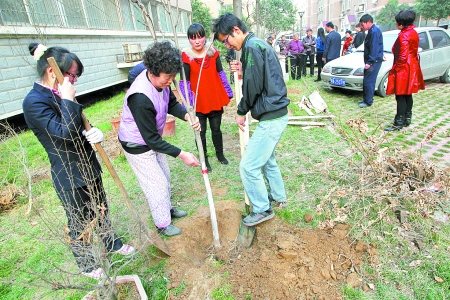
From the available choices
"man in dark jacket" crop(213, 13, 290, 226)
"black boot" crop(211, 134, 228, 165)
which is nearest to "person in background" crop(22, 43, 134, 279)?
"man in dark jacket" crop(213, 13, 290, 226)

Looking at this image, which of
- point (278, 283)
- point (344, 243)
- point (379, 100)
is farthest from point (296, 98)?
point (278, 283)

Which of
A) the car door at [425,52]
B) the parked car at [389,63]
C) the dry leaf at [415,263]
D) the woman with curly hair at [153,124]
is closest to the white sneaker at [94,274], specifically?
the woman with curly hair at [153,124]

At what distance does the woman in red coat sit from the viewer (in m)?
4.39

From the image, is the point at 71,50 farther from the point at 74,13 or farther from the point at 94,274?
the point at 94,274

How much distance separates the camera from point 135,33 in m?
11.0

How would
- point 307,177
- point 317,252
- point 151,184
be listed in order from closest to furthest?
point 317,252 < point 151,184 < point 307,177

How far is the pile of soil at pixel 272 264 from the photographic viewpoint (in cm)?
197

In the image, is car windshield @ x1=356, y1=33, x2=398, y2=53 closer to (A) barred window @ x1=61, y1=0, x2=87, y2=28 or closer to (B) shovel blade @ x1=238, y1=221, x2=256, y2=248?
(B) shovel blade @ x1=238, y1=221, x2=256, y2=248

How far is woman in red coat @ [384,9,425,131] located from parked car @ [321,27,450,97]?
2.28m

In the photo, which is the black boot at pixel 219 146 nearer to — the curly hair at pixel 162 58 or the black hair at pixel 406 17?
the curly hair at pixel 162 58

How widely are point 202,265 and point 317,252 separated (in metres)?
0.96

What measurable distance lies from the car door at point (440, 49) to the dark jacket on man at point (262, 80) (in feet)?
25.1

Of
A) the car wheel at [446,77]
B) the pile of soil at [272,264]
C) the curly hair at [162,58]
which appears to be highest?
the curly hair at [162,58]

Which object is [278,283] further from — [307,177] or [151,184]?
[307,177]
